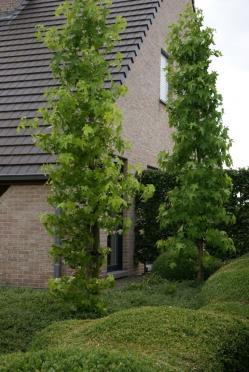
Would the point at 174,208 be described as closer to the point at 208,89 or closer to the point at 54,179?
the point at 208,89

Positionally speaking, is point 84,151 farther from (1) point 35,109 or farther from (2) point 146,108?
(2) point 146,108

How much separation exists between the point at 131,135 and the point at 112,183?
6.73m

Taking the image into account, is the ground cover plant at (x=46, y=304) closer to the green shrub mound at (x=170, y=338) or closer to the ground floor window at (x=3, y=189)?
the green shrub mound at (x=170, y=338)

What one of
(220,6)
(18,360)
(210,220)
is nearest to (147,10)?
(220,6)

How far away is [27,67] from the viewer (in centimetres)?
1324

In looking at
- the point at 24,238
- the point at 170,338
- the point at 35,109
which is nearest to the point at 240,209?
the point at 24,238

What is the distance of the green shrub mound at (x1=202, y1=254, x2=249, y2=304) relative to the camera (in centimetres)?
677

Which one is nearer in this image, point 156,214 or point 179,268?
point 179,268

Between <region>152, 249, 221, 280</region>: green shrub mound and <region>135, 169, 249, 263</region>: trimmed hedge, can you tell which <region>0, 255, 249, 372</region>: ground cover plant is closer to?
<region>152, 249, 221, 280</region>: green shrub mound

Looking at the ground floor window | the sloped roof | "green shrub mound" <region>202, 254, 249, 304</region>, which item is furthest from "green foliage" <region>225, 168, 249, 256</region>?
the ground floor window

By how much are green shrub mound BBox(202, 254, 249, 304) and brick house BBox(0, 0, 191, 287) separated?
12.4ft

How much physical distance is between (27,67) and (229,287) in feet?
27.2

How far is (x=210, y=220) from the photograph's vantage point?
1042 centimetres

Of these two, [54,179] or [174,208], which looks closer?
[54,179]
